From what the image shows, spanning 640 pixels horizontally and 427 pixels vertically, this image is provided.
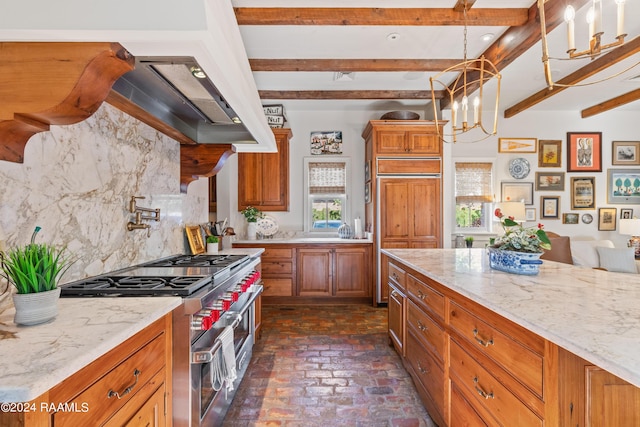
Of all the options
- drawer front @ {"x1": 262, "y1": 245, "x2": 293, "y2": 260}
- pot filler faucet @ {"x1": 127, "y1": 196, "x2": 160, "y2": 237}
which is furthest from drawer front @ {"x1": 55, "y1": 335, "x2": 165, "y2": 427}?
drawer front @ {"x1": 262, "y1": 245, "x2": 293, "y2": 260}

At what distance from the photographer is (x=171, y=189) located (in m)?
2.37

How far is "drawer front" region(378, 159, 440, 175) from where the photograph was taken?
13.7ft

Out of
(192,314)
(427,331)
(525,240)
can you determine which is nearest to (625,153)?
(525,240)

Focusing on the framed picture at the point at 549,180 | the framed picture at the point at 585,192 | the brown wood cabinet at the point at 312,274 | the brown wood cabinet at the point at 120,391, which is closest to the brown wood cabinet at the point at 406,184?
the brown wood cabinet at the point at 312,274

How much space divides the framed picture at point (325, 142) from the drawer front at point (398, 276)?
2.69 metres

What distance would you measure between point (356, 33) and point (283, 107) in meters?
1.87

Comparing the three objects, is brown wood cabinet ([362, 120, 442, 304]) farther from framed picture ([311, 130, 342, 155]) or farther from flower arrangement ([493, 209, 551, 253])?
flower arrangement ([493, 209, 551, 253])

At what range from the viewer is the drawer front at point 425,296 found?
1676 millimetres

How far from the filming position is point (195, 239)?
269 cm

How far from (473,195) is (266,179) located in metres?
3.54

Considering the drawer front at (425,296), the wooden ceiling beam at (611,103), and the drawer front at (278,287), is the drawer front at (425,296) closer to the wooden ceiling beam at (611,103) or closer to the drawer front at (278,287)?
the drawer front at (278,287)

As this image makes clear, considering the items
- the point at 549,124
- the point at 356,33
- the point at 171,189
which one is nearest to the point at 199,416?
the point at 171,189

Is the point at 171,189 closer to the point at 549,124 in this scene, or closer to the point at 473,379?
the point at 473,379

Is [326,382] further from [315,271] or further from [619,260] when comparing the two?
[619,260]
